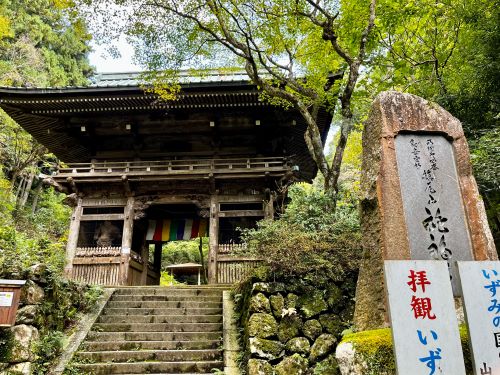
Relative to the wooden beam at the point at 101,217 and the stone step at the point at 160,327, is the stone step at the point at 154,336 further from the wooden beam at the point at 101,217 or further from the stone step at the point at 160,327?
the wooden beam at the point at 101,217

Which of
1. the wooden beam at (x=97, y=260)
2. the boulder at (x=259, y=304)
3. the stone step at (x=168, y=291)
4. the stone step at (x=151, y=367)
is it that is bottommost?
the stone step at (x=151, y=367)

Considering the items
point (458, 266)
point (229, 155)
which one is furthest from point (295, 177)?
point (458, 266)

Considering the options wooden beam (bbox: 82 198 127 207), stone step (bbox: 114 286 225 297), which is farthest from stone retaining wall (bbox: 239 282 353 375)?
wooden beam (bbox: 82 198 127 207)

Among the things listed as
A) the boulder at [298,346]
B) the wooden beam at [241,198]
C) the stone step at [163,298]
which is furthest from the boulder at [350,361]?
the wooden beam at [241,198]

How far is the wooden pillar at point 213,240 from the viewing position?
35.3 feet

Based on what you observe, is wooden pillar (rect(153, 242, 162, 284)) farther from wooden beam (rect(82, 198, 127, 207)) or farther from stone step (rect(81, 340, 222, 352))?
stone step (rect(81, 340, 222, 352))

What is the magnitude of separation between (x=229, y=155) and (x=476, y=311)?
34.3 ft

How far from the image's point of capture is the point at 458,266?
3.08m

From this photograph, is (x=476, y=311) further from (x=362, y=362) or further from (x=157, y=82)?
(x=157, y=82)

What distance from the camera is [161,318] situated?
7328 millimetres

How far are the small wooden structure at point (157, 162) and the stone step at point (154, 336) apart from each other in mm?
3793

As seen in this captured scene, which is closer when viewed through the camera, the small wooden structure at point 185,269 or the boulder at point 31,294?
the boulder at point 31,294

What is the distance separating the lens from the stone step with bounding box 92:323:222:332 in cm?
691

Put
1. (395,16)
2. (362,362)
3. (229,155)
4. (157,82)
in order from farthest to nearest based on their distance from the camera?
(229,155) < (157,82) < (395,16) < (362,362)
